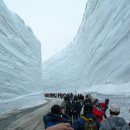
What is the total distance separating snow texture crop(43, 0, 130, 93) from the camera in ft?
92.2

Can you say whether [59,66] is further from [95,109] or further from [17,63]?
[95,109]

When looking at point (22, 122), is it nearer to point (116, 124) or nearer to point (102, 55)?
point (116, 124)

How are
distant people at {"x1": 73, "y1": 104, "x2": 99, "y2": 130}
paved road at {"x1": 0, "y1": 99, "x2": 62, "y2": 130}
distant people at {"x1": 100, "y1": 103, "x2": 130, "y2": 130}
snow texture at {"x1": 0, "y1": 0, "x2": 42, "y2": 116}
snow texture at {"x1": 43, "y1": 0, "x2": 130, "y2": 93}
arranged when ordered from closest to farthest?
distant people at {"x1": 100, "y1": 103, "x2": 130, "y2": 130}
distant people at {"x1": 73, "y1": 104, "x2": 99, "y2": 130}
paved road at {"x1": 0, "y1": 99, "x2": 62, "y2": 130}
snow texture at {"x1": 43, "y1": 0, "x2": 130, "y2": 93}
snow texture at {"x1": 0, "y1": 0, "x2": 42, "y2": 116}

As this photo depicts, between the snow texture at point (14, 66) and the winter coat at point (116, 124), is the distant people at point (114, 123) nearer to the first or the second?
the winter coat at point (116, 124)

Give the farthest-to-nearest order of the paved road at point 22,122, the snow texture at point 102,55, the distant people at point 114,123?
the snow texture at point 102,55 < the paved road at point 22,122 < the distant people at point 114,123

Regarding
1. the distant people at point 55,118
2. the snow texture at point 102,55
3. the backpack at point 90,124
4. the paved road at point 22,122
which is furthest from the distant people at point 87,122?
the snow texture at point 102,55

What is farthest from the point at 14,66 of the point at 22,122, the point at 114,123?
the point at 114,123

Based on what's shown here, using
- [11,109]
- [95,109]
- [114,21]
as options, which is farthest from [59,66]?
[95,109]

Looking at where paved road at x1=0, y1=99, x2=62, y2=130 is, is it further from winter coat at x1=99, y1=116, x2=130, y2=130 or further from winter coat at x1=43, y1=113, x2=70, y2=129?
winter coat at x1=99, y1=116, x2=130, y2=130

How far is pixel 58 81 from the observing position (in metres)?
82.1

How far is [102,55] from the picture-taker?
3853 cm

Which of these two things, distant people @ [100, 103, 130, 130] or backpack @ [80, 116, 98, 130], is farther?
backpack @ [80, 116, 98, 130]

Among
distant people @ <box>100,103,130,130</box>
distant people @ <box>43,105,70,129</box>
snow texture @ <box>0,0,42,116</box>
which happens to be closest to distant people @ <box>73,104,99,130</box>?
distant people @ <box>43,105,70,129</box>

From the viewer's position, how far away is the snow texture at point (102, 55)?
28094mm
